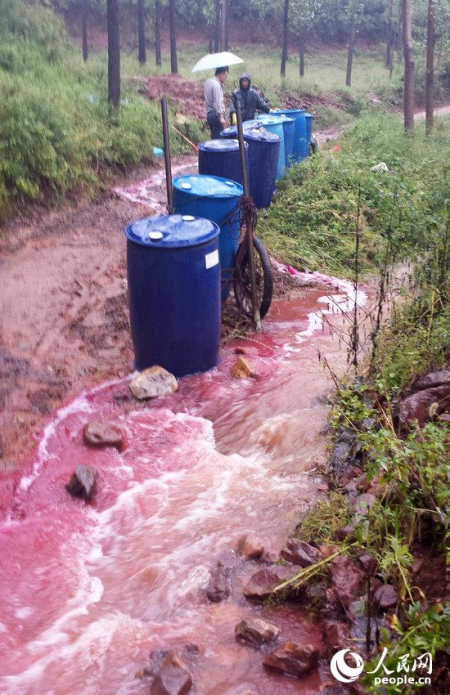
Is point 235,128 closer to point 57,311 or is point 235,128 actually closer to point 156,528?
point 57,311

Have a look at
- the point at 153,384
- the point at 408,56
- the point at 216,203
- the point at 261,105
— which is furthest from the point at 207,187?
the point at 408,56

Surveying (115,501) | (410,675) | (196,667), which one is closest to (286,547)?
(196,667)

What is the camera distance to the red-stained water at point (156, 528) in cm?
247

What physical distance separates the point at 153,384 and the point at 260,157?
4.67 m

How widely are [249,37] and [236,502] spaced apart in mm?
47332

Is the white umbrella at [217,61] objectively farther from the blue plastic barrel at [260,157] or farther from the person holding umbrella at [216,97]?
the blue plastic barrel at [260,157]

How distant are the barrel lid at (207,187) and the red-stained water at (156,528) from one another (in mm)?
1549

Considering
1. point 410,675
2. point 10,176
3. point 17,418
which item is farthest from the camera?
point 10,176

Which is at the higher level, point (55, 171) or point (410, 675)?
point (55, 171)

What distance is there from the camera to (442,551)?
7.75ft

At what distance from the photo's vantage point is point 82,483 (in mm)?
3535

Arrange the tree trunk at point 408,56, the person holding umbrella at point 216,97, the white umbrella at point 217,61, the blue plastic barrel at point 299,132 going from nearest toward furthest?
the person holding umbrella at point 216,97 → the white umbrella at point 217,61 → the blue plastic barrel at point 299,132 → the tree trunk at point 408,56

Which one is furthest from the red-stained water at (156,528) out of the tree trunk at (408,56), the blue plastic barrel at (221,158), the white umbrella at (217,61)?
the tree trunk at (408,56)

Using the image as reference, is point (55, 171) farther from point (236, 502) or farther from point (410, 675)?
point (410, 675)
